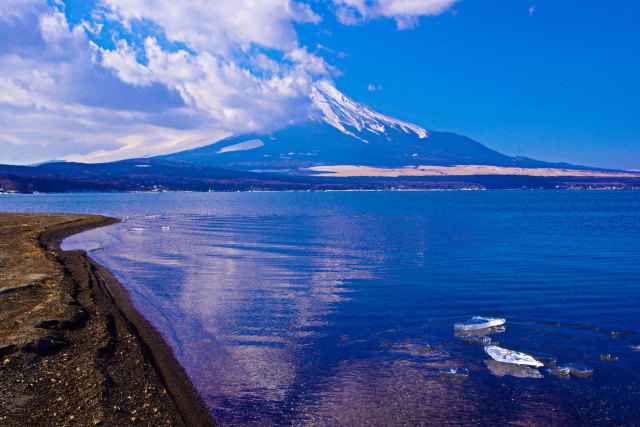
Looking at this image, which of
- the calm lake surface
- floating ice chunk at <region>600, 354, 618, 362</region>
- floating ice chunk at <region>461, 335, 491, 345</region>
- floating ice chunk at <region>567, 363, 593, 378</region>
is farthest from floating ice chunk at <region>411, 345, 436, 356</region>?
floating ice chunk at <region>600, 354, 618, 362</region>

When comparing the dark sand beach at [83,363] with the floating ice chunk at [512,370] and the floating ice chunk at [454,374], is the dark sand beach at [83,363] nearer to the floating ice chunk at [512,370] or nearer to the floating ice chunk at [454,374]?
the floating ice chunk at [454,374]

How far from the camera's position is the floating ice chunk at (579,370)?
11.2 metres

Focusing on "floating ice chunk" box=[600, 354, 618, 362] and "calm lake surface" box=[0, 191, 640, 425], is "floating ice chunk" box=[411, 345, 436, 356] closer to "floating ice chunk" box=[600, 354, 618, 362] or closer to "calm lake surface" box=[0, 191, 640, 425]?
"calm lake surface" box=[0, 191, 640, 425]

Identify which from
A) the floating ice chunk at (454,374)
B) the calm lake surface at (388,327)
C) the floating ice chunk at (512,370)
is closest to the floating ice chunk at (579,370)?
the calm lake surface at (388,327)

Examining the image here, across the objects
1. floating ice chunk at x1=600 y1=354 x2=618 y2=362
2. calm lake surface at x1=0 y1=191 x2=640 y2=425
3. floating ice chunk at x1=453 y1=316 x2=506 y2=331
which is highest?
floating ice chunk at x1=453 y1=316 x2=506 y2=331

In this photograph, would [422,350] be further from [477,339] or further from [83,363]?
[83,363]

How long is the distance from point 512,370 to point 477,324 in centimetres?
289

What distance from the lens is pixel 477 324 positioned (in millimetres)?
14469

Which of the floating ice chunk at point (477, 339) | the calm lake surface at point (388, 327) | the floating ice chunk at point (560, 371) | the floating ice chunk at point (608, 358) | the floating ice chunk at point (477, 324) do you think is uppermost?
the floating ice chunk at point (477, 324)

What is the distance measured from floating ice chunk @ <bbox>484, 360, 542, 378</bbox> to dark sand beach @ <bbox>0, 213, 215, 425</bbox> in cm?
702

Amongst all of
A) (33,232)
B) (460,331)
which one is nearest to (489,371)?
(460,331)

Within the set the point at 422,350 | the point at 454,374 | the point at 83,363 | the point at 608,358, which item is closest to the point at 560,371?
the point at 608,358

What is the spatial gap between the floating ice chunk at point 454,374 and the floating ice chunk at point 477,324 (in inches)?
120

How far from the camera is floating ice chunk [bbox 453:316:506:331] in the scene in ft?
47.3
